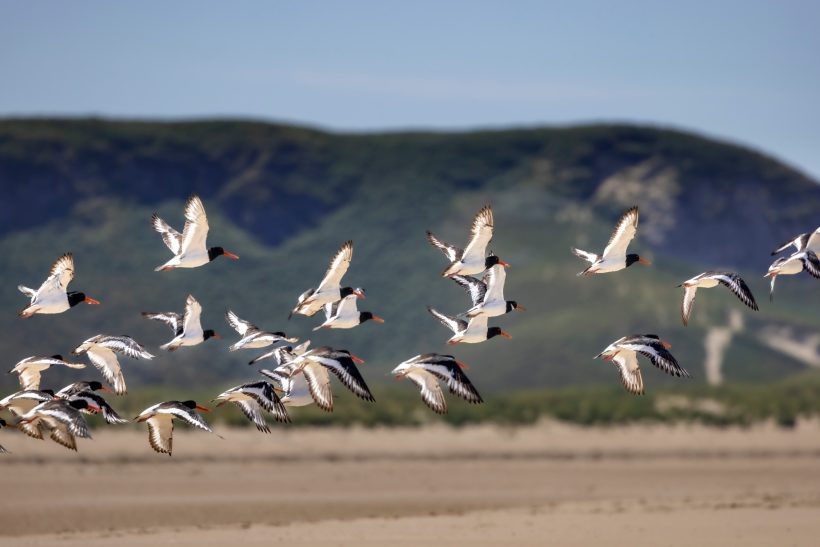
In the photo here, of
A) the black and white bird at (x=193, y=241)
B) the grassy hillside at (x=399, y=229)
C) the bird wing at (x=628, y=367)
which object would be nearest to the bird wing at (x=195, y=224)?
the black and white bird at (x=193, y=241)

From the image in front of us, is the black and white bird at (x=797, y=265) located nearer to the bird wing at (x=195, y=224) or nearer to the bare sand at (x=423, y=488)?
the bare sand at (x=423, y=488)

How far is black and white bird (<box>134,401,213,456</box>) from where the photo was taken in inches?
877

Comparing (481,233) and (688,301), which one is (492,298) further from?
(688,301)

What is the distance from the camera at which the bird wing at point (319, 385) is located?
75.1 feet

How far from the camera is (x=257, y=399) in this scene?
76.8 feet

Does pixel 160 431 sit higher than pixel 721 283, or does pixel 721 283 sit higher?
pixel 721 283

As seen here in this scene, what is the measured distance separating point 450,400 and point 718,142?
73.2 meters

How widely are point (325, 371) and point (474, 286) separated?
4.75 metres

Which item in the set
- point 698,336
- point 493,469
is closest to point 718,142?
point 698,336

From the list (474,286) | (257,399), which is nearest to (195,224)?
(257,399)

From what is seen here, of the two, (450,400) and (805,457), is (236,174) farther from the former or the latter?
(805,457)

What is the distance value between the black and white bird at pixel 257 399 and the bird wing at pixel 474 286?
4743 millimetres

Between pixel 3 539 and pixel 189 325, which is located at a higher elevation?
pixel 189 325

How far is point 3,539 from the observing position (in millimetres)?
28250
